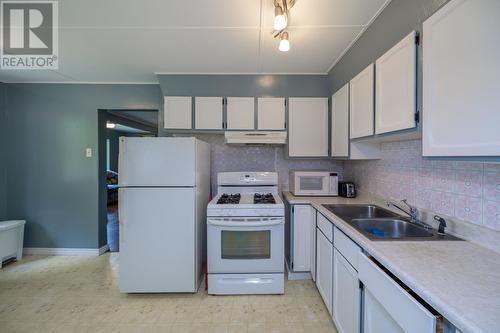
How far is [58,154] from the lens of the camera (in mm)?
3025

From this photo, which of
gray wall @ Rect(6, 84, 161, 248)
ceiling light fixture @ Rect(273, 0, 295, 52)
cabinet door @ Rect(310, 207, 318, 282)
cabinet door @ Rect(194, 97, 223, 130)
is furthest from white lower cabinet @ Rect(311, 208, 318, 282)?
gray wall @ Rect(6, 84, 161, 248)

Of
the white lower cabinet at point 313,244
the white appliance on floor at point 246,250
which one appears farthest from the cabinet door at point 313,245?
the white appliance on floor at point 246,250

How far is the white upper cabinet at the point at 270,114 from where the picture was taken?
2.64m

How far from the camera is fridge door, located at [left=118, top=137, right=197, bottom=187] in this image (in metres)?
2.04

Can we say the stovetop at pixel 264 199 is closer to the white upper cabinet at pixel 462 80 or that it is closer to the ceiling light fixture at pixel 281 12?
the white upper cabinet at pixel 462 80

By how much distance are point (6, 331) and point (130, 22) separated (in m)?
2.68

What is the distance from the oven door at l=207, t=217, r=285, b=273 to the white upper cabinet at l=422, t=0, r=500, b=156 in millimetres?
1428

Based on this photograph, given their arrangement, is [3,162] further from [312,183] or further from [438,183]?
[438,183]

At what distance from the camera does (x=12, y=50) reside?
209cm

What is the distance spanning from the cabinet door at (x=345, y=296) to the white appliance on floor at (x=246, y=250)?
60 cm

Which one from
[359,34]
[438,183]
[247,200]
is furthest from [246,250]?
[359,34]

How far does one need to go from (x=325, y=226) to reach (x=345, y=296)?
54 centimetres

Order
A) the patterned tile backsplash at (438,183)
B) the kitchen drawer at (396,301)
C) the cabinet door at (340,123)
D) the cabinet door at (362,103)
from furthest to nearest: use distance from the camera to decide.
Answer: the cabinet door at (340,123) → the cabinet door at (362,103) → the patterned tile backsplash at (438,183) → the kitchen drawer at (396,301)

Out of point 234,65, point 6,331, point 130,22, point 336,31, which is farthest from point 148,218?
Result: point 336,31
